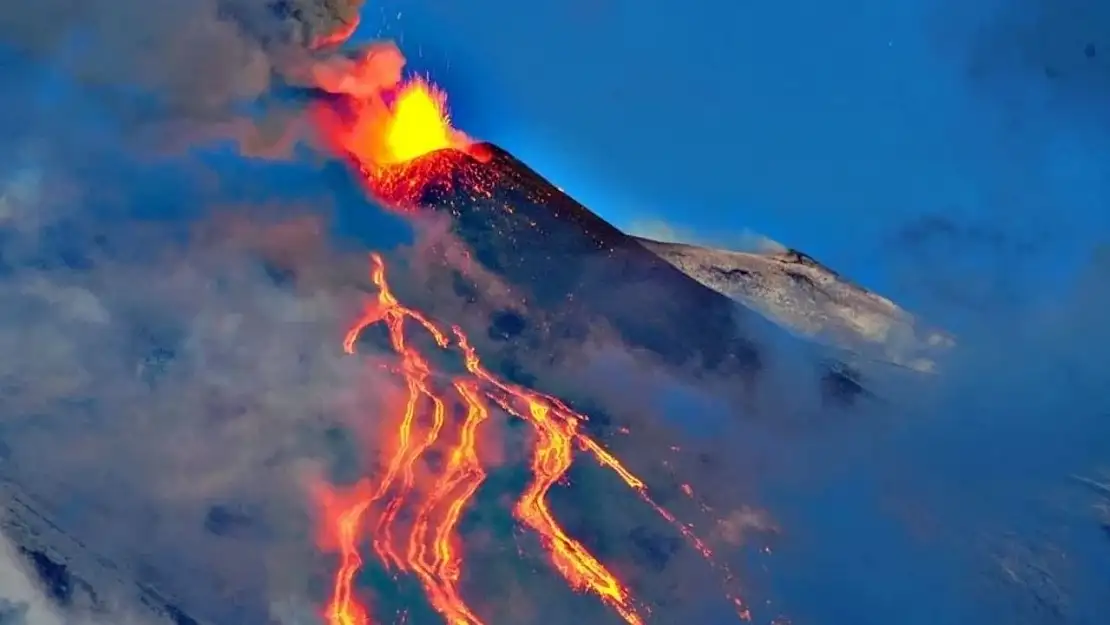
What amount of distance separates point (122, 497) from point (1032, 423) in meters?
2.29

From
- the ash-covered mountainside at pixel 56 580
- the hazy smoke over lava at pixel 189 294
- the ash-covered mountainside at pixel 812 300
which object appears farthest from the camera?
the ash-covered mountainside at pixel 812 300

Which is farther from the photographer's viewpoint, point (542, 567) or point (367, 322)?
point (367, 322)

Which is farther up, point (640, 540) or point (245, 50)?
point (245, 50)

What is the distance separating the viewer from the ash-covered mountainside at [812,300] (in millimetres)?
3283

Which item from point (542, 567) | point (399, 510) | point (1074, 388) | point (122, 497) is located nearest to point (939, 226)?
point (1074, 388)

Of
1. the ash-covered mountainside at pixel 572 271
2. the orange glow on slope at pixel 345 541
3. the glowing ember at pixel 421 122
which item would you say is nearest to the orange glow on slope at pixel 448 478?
the orange glow on slope at pixel 345 541

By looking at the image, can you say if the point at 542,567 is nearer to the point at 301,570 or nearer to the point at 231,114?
the point at 301,570

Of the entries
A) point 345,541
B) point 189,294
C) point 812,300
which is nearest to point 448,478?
point 345,541

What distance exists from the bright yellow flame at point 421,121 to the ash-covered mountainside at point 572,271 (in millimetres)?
48

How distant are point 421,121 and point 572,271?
577 mm

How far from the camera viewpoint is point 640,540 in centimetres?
313

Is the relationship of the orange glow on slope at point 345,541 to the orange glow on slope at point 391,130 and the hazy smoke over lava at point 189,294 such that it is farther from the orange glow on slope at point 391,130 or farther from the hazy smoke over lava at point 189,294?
the orange glow on slope at point 391,130

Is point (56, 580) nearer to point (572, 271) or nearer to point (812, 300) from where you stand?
point (572, 271)

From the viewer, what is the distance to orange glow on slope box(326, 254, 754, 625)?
3023 millimetres
